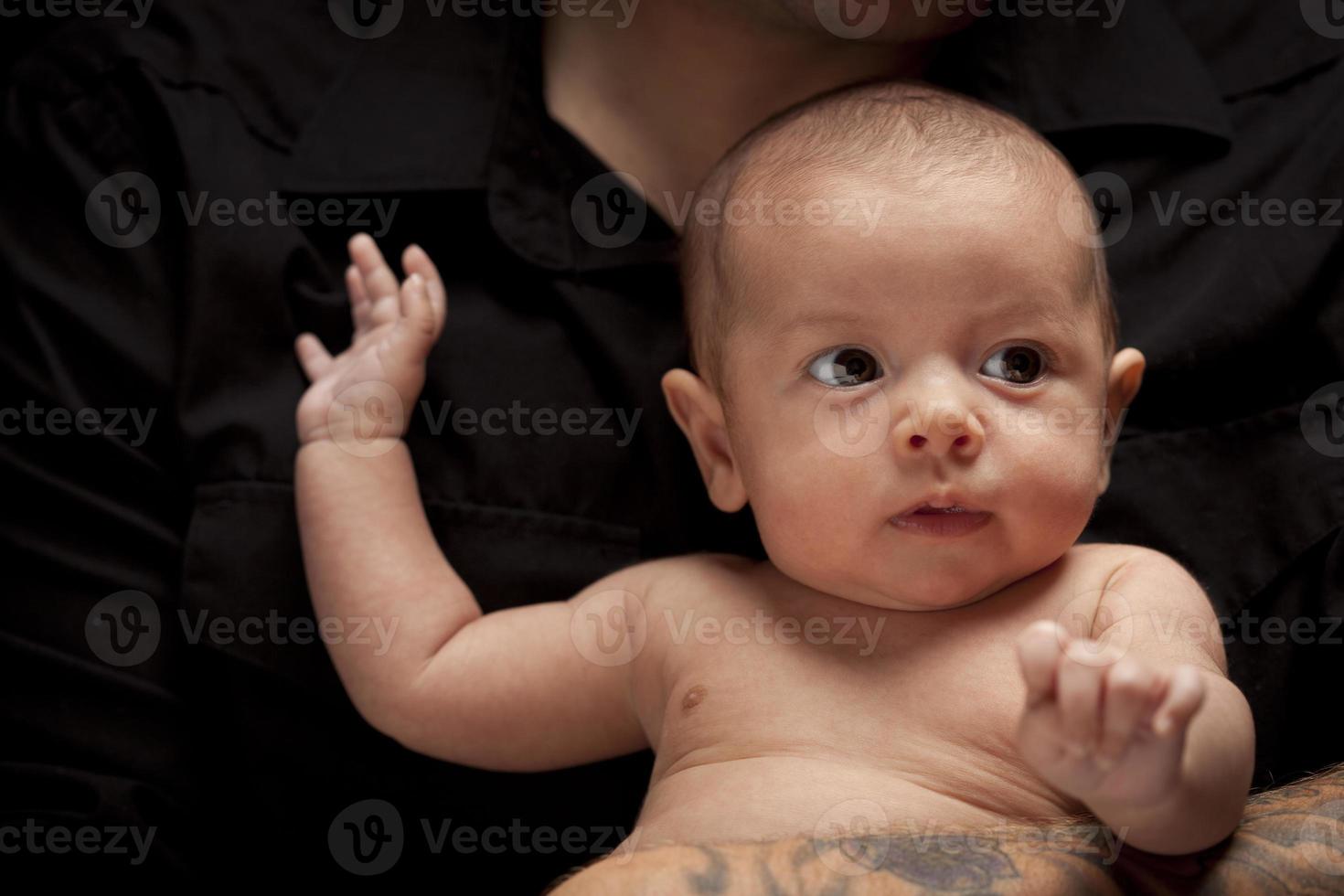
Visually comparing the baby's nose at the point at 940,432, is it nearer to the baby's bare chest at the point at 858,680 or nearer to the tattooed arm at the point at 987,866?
the baby's bare chest at the point at 858,680

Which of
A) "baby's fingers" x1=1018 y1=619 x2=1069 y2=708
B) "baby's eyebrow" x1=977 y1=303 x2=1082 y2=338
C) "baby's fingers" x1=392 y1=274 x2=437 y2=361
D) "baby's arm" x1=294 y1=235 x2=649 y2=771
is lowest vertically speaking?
"baby's arm" x1=294 y1=235 x2=649 y2=771

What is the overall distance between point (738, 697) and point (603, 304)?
0.58 meters

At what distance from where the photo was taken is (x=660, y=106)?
5.85 feet

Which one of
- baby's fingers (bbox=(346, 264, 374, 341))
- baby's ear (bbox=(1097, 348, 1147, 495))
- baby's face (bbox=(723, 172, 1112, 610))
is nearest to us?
baby's face (bbox=(723, 172, 1112, 610))

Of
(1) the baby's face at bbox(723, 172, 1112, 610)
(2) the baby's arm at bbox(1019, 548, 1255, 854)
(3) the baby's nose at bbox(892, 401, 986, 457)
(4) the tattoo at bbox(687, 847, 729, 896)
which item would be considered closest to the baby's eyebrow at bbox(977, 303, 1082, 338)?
(1) the baby's face at bbox(723, 172, 1112, 610)

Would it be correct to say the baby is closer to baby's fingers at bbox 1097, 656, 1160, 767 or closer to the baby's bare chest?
the baby's bare chest

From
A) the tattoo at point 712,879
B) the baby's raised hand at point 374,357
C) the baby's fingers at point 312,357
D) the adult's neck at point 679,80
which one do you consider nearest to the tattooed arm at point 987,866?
the tattoo at point 712,879

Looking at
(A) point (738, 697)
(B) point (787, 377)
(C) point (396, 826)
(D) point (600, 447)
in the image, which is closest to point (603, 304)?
(D) point (600, 447)

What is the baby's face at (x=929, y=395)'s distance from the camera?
1.19 metres

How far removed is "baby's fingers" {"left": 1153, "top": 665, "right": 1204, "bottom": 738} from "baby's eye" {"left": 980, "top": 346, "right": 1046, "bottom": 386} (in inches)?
16.0

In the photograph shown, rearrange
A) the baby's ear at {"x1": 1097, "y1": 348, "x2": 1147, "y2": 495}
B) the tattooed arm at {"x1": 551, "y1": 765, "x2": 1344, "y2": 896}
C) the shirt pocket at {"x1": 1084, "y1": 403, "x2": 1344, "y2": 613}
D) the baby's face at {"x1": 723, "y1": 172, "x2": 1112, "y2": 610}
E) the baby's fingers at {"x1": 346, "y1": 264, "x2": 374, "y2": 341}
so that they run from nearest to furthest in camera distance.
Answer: the tattooed arm at {"x1": 551, "y1": 765, "x2": 1344, "y2": 896} → the baby's face at {"x1": 723, "y1": 172, "x2": 1112, "y2": 610} → the baby's ear at {"x1": 1097, "y1": 348, "x2": 1147, "y2": 495} → the shirt pocket at {"x1": 1084, "y1": 403, "x2": 1344, "y2": 613} → the baby's fingers at {"x1": 346, "y1": 264, "x2": 374, "y2": 341}

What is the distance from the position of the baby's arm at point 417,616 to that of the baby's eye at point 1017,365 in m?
0.47

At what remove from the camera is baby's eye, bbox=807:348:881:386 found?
49.1 inches

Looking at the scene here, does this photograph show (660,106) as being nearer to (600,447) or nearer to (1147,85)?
(600,447)
